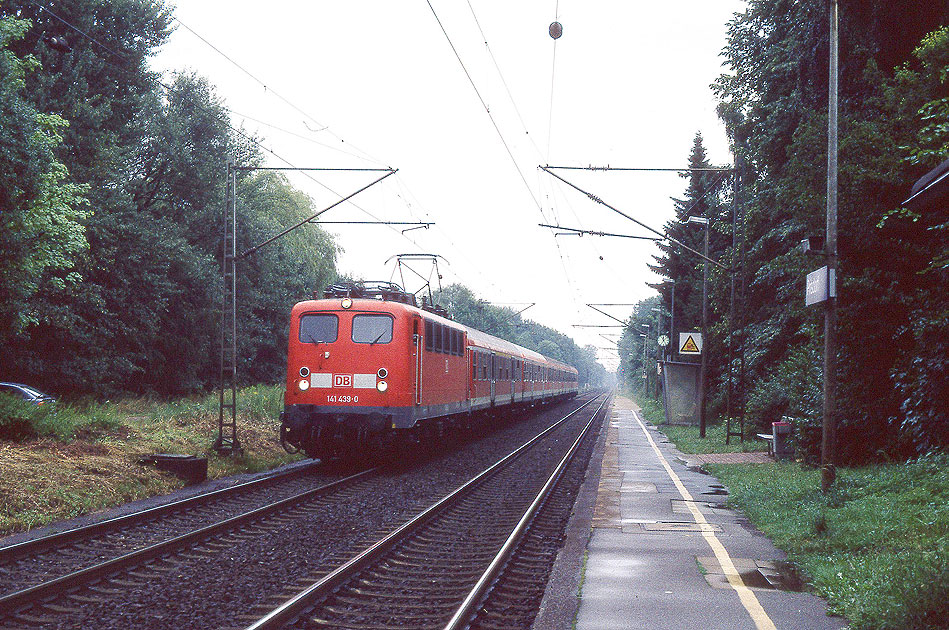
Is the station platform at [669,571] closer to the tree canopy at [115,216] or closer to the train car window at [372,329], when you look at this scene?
the train car window at [372,329]

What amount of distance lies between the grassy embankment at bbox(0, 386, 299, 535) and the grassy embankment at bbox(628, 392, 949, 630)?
8466 millimetres

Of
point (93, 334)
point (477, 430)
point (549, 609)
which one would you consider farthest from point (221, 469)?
point (93, 334)

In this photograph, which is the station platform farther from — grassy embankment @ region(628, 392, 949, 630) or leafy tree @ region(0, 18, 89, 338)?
leafy tree @ region(0, 18, 89, 338)

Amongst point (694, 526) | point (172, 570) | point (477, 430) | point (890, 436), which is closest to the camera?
point (172, 570)

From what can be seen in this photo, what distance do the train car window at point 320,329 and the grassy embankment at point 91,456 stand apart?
8.64ft

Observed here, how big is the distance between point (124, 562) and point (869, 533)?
7.14m

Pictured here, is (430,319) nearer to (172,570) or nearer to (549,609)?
(172,570)

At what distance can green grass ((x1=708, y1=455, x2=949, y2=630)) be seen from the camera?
5500 mm

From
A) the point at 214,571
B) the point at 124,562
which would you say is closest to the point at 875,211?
the point at 214,571

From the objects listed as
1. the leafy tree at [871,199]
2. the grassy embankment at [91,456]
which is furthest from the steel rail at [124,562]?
the leafy tree at [871,199]

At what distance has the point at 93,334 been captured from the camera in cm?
2891

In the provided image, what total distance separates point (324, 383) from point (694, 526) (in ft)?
25.6

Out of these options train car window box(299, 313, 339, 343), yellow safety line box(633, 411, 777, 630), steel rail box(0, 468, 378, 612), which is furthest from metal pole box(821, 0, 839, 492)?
train car window box(299, 313, 339, 343)

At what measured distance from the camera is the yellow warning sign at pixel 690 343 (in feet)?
84.8
